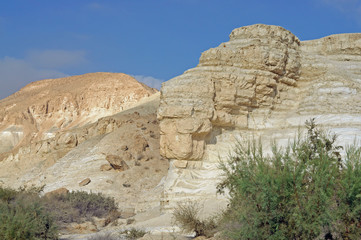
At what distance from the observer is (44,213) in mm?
15578

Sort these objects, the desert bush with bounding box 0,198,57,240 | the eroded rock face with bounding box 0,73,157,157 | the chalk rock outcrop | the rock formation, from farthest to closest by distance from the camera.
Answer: the eroded rock face with bounding box 0,73,157,157, the rock formation, the chalk rock outcrop, the desert bush with bounding box 0,198,57,240

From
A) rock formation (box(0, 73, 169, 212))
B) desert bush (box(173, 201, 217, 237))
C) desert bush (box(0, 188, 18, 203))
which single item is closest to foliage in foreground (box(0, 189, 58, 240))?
desert bush (box(173, 201, 217, 237))

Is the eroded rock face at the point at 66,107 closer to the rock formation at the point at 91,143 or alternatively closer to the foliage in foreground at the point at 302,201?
the rock formation at the point at 91,143

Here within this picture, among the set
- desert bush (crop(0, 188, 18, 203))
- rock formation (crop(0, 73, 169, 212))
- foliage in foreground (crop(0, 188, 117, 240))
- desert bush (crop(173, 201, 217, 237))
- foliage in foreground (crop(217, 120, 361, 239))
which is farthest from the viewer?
rock formation (crop(0, 73, 169, 212))

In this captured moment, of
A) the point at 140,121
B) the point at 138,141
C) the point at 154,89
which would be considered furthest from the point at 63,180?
the point at 154,89

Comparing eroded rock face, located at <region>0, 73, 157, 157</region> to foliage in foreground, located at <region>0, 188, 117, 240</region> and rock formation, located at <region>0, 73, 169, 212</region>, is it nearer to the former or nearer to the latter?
rock formation, located at <region>0, 73, 169, 212</region>

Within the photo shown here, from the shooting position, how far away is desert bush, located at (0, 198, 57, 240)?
1287 cm

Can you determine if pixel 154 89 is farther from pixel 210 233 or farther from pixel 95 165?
pixel 210 233

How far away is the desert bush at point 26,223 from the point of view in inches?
507

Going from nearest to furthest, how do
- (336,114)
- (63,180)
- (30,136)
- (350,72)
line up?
(336,114), (350,72), (63,180), (30,136)

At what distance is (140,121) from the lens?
3856 cm

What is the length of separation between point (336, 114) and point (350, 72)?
2730 millimetres

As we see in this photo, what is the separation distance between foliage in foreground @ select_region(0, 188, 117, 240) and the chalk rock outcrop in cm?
438

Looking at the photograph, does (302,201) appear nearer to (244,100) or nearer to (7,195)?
(244,100)
